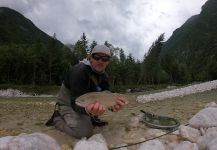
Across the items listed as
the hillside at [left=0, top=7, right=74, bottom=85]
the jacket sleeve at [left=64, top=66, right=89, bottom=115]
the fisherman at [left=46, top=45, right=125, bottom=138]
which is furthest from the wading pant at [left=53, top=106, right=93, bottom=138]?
the hillside at [left=0, top=7, right=74, bottom=85]

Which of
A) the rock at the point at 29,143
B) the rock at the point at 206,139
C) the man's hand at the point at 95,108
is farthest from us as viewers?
the rock at the point at 206,139

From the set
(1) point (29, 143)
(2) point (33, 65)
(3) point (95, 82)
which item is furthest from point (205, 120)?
(2) point (33, 65)

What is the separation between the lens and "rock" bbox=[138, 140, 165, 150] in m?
7.24

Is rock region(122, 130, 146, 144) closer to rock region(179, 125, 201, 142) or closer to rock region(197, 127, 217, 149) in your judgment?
rock region(179, 125, 201, 142)

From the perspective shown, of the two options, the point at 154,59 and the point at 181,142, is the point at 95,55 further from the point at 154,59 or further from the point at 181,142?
the point at 154,59

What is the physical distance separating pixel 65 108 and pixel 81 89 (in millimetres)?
855

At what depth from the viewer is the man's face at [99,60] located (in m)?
7.26

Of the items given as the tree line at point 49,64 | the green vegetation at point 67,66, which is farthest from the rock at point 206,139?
the tree line at point 49,64

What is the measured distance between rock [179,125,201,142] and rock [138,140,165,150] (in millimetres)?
748

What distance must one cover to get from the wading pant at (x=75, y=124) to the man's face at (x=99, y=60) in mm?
1035

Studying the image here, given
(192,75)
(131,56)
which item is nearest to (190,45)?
(192,75)

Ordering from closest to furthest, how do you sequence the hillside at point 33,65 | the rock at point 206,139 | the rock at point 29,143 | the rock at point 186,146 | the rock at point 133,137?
1. the rock at point 29,143
2. the rock at point 186,146
3. the rock at point 206,139
4. the rock at point 133,137
5. the hillside at point 33,65

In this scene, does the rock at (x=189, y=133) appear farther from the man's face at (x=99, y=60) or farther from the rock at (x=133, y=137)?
the man's face at (x=99, y=60)

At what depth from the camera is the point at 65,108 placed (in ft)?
26.0
